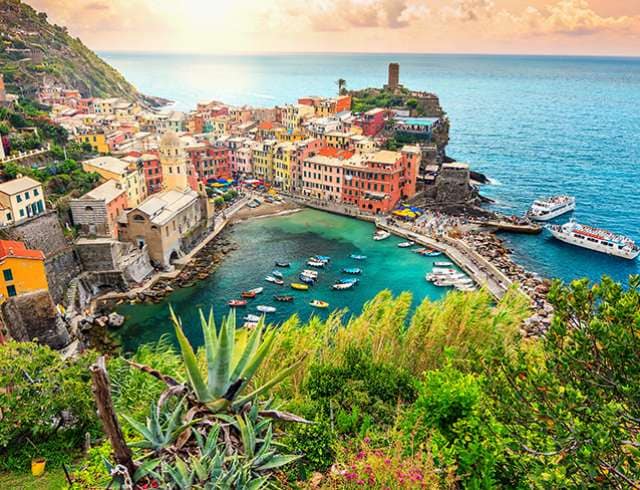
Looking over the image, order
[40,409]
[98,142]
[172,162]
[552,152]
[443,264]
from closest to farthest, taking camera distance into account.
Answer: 1. [40,409]
2. [443,264]
3. [172,162]
4. [98,142]
5. [552,152]

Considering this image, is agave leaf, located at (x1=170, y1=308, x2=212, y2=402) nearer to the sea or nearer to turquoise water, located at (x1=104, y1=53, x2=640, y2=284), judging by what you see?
the sea

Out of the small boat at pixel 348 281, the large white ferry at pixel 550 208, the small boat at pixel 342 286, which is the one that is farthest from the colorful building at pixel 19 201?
the large white ferry at pixel 550 208

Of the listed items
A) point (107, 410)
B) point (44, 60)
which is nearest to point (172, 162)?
point (107, 410)

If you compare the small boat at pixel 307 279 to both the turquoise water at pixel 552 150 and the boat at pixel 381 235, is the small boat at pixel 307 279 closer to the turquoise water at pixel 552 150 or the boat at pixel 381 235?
the boat at pixel 381 235

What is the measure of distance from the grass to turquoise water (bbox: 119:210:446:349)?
17.9 m

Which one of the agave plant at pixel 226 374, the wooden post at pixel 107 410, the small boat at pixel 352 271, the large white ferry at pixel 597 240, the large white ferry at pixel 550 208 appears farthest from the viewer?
the large white ferry at pixel 550 208

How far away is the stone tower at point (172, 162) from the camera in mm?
45844

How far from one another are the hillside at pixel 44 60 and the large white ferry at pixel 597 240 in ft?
256

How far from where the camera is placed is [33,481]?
12.2 meters

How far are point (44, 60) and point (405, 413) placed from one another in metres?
104

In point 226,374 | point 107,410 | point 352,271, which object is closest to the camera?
point 107,410

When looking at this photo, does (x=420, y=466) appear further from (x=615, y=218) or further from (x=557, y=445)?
(x=615, y=218)

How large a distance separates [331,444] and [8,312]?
24668 mm

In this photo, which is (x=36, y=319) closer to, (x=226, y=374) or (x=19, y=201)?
(x=19, y=201)
